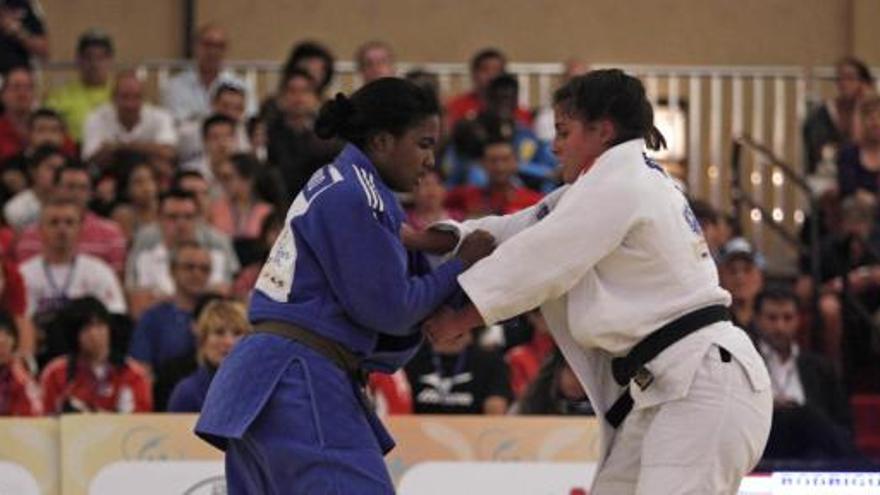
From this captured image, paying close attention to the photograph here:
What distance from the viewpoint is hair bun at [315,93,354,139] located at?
6.68 meters

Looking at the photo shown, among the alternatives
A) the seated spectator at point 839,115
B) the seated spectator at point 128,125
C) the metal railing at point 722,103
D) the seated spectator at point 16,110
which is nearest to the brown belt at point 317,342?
the seated spectator at point 128,125

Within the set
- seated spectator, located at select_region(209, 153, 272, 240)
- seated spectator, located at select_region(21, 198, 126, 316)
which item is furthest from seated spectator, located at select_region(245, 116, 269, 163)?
seated spectator, located at select_region(21, 198, 126, 316)

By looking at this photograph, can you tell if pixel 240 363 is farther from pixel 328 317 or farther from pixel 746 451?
pixel 746 451

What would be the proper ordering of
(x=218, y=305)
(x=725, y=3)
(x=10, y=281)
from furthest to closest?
(x=725, y=3) < (x=10, y=281) < (x=218, y=305)

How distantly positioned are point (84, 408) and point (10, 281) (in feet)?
4.65

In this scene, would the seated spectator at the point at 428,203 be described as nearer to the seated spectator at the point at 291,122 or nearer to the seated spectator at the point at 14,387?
the seated spectator at the point at 291,122

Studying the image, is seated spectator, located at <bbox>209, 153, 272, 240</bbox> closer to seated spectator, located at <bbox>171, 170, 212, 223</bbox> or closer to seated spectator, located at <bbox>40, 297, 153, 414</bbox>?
seated spectator, located at <bbox>171, 170, 212, 223</bbox>

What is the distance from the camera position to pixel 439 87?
51.0ft

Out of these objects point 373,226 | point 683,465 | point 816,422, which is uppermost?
point 373,226

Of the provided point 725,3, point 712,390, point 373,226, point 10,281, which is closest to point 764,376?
point 712,390

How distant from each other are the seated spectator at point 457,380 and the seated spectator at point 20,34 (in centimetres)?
498

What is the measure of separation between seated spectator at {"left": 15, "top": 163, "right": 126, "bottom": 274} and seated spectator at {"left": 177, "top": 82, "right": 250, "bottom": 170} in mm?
1388

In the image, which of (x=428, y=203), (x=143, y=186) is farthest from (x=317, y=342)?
(x=143, y=186)

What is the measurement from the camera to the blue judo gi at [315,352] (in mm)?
6430
